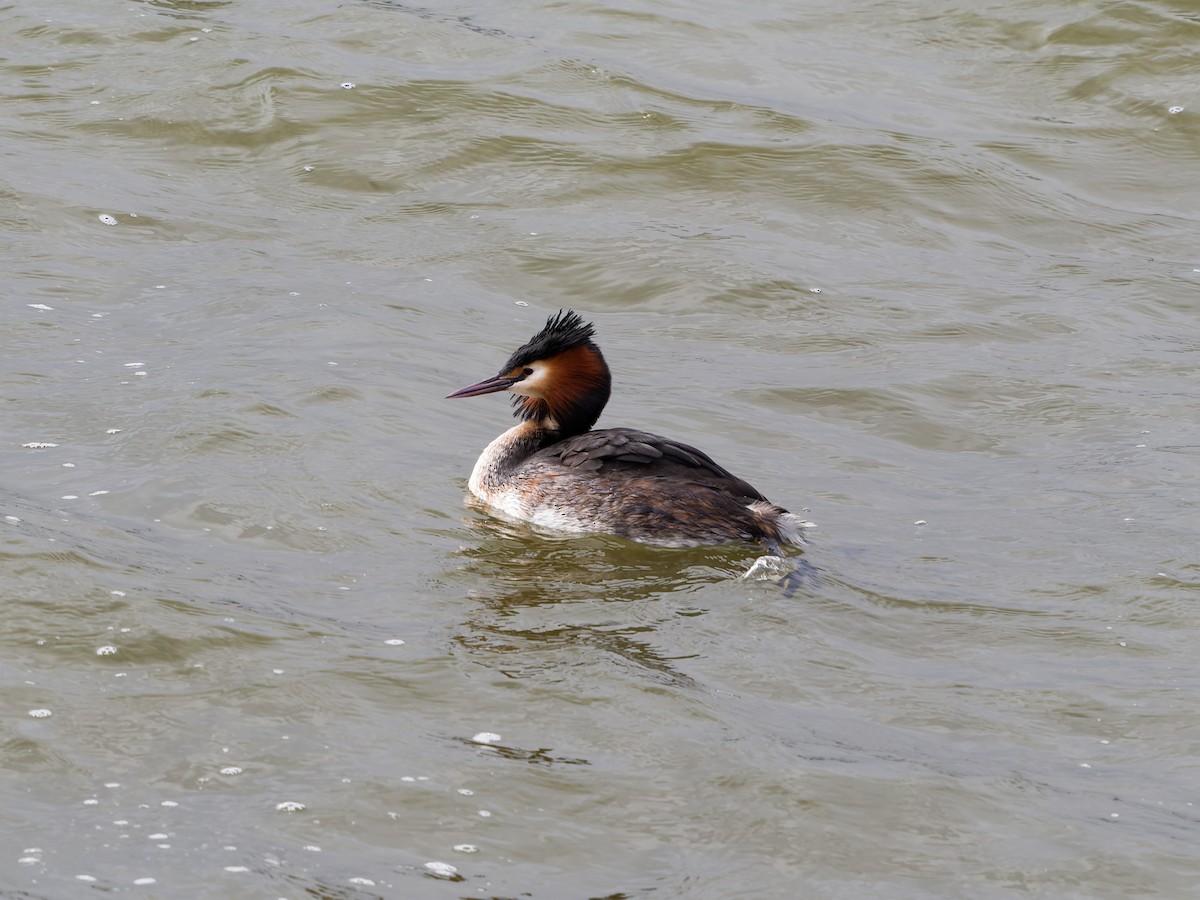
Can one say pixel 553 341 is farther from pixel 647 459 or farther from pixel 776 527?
pixel 776 527

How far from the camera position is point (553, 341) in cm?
870

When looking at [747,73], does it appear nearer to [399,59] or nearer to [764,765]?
[399,59]

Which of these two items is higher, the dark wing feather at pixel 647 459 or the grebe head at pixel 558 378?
the grebe head at pixel 558 378

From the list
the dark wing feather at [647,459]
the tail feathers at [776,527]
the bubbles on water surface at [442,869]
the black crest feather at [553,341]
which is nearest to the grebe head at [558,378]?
the black crest feather at [553,341]

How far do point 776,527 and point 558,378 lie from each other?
152 cm

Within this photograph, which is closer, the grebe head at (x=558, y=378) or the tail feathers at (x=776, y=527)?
the tail feathers at (x=776, y=527)

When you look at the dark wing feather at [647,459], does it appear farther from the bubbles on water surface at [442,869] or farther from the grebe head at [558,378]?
the bubbles on water surface at [442,869]

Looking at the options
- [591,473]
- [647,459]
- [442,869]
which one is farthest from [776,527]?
[442,869]

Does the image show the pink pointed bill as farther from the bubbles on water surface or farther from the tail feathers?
the bubbles on water surface

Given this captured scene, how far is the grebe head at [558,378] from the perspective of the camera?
8727 mm

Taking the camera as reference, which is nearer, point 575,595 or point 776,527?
point 575,595

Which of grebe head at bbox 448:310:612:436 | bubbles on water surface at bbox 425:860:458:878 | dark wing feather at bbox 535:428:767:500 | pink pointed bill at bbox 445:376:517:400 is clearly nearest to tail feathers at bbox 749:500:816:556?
dark wing feather at bbox 535:428:767:500

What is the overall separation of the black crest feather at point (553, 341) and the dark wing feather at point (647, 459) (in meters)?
0.50

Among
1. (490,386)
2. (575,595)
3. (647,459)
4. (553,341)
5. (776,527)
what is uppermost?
(553,341)
